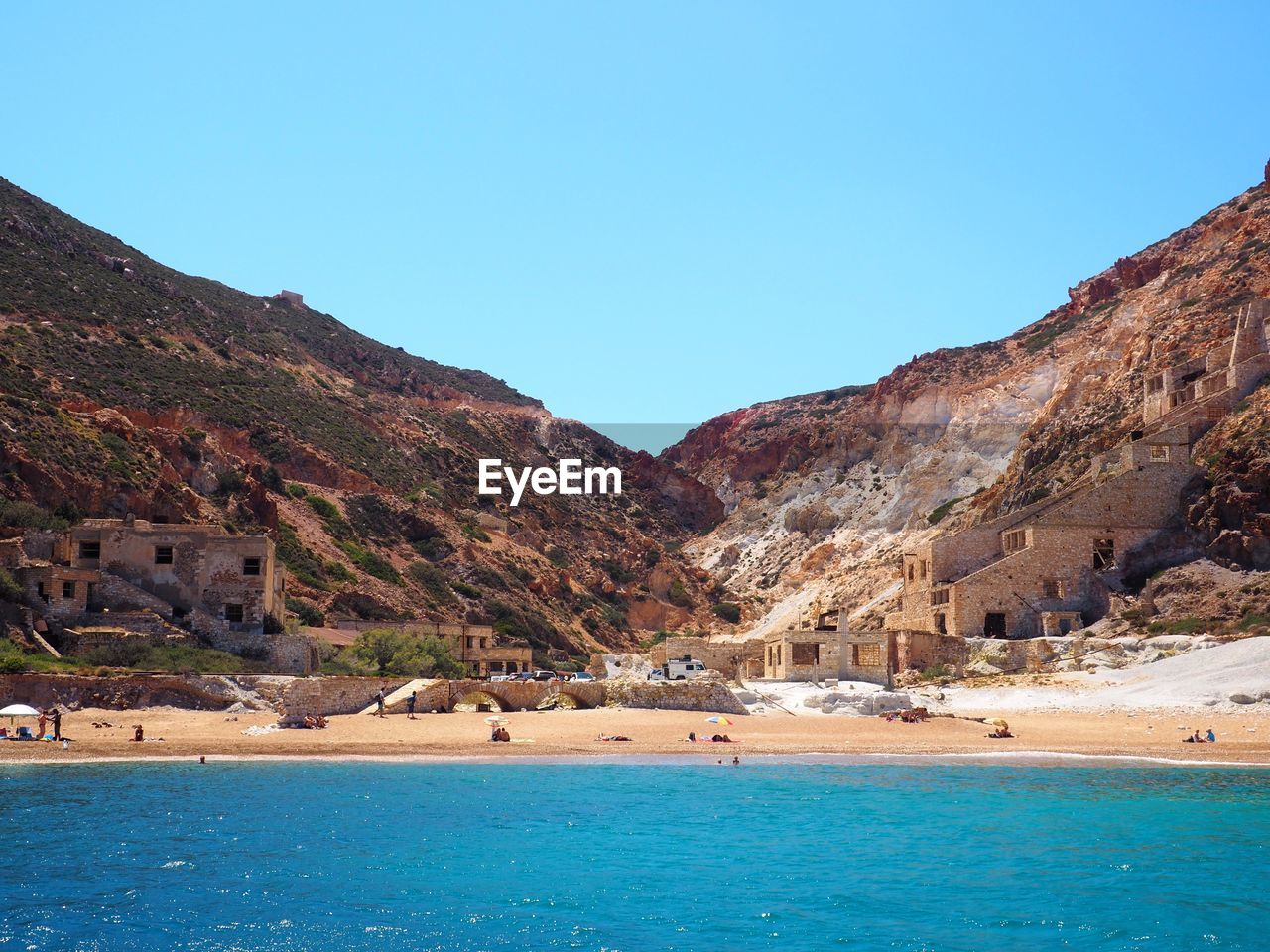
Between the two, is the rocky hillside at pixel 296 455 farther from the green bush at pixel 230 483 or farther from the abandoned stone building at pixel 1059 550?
the abandoned stone building at pixel 1059 550

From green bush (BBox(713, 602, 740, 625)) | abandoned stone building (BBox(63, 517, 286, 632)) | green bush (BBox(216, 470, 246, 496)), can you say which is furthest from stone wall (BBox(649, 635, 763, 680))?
green bush (BBox(713, 602, 740, 625))

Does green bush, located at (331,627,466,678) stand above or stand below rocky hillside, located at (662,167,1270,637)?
below

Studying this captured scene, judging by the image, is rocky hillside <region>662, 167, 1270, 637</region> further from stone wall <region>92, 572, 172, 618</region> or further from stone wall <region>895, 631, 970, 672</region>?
stone wall <region>92, 572, 172, 618</region>

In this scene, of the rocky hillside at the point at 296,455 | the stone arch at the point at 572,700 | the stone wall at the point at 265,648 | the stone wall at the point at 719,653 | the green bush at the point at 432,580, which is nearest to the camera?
the stone wall at the point at 265,648

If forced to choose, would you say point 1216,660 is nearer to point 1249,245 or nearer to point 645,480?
point 1249,245

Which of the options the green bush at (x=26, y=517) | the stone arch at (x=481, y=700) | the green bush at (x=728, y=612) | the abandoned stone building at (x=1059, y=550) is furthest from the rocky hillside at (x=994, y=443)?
the green bush at (x=26, y=517)

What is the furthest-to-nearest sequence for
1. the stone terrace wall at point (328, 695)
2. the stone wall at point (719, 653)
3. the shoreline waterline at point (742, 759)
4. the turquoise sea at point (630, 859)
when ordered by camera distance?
the stone wall at point (719, 653) < the stone terrace wall at point (328, 695) < the shoreline waterline at point (742, 759) < the turquoise sea at point (630, 859)

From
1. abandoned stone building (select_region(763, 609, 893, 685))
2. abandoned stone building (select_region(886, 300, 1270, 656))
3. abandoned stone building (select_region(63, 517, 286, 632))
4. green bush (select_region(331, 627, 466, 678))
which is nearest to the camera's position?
abandoned stone building (select_region(63, 517, 286, 632))
